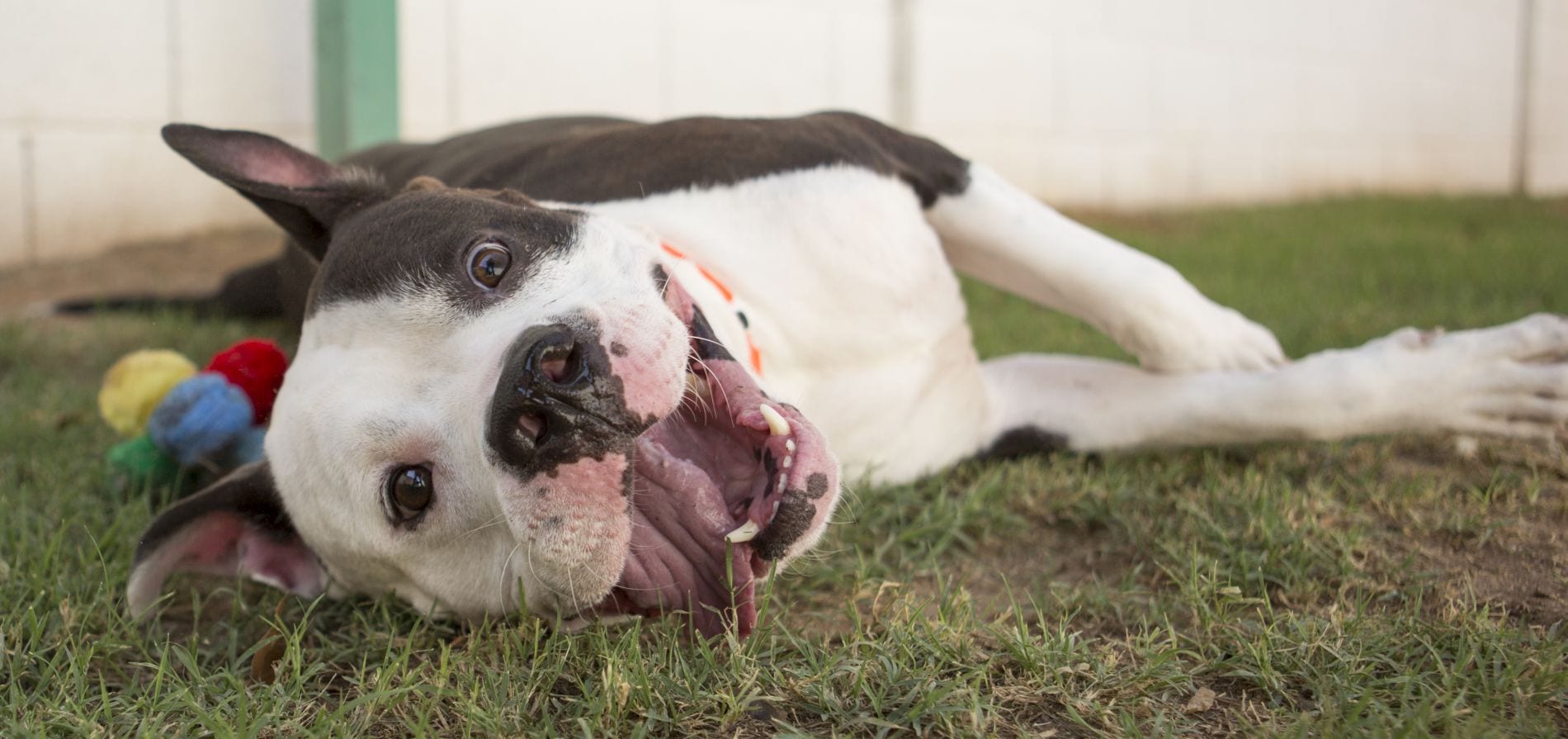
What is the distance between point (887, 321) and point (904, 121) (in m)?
5.45

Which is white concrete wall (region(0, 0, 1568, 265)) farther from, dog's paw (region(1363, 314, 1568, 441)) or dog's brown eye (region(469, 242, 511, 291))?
dog's paw (region(1363, 314, 1568, 441))

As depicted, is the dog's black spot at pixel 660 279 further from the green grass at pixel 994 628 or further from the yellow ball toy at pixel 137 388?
the yellow ball toy at pixel 137 388

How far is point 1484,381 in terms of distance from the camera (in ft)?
8.39

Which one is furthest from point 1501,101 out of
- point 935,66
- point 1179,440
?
point 1179,440

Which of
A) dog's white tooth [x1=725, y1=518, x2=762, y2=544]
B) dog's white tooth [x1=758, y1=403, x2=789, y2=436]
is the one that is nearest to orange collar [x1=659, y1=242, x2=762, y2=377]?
dog's white tooth [x1=758, y1=403, x2=789, y2=436]

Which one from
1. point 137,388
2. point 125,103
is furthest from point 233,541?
point 125,103

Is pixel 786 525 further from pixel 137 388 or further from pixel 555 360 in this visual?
pixel 137 388

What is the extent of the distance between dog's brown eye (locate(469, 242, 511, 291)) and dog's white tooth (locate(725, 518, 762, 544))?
567 millimetres

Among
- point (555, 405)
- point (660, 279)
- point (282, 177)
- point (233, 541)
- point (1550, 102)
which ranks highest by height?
point (1550, 102)

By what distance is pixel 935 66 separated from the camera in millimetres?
8055

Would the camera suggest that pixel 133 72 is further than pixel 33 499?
Yes

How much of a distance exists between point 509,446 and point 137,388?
1650mm

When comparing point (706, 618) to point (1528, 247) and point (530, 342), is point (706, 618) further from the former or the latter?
point (1528, 247)

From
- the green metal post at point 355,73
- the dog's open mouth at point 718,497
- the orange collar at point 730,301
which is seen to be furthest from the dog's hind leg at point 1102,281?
the green metal post at point 355,73
